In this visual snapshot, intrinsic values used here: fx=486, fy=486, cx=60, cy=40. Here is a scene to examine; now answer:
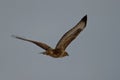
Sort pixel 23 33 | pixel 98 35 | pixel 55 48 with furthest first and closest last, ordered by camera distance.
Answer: pixel 98 35 → pixel 23 33 → pixel 55 48

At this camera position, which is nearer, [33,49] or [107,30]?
[33,49]

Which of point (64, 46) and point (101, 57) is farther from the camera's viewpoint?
point (101, 57)

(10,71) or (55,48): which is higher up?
(55,48)

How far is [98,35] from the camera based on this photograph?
2.07 m

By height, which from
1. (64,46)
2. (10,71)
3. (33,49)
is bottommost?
(10,71)

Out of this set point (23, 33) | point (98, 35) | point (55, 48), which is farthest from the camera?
point (98, 35)

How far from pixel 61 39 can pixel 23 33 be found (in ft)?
0.69

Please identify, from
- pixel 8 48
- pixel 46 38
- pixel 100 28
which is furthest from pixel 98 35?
pixel 8 48

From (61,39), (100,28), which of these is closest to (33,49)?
(61,39)

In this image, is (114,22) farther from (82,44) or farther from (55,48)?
(55,48)

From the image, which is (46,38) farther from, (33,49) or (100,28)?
(100,28)

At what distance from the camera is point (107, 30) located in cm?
210

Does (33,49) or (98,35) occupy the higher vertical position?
(98,35)

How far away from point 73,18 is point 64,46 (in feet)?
0.88
